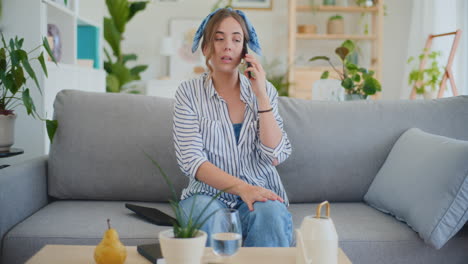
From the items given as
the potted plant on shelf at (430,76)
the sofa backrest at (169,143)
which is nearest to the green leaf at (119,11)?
the potted plant on shelf at (430,76)

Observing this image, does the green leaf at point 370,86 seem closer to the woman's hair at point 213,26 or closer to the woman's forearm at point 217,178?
the woman's hair at point 213,26

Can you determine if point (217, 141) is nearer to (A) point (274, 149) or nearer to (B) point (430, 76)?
(A) point (274, 149)

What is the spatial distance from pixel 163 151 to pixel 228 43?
571mm

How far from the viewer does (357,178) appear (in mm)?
2178

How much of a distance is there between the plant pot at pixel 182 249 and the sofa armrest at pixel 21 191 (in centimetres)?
90

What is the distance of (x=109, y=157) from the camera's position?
6.98 ft

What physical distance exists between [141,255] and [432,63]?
4172mm

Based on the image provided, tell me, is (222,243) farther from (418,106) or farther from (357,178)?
(418,106)

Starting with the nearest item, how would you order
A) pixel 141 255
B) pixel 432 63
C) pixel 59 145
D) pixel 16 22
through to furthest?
pixel 141 255, pixel 59 145, pixel 16 22, pixel 432 63

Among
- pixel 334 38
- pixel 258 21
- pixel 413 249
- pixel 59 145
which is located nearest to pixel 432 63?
pixel 334 38

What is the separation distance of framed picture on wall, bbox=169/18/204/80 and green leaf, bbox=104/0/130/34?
36.6 inches

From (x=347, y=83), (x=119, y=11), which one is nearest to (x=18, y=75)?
(x=347, y=83)

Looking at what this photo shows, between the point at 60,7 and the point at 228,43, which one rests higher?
the point at 60,7

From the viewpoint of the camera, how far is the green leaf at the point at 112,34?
530 cm
